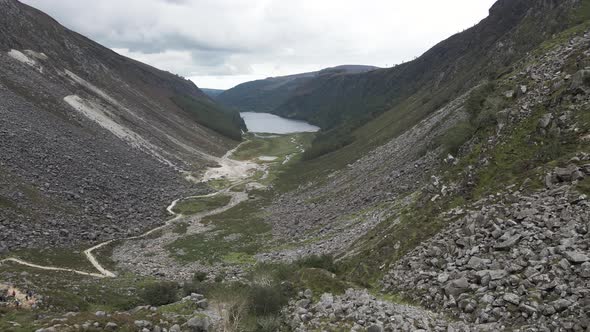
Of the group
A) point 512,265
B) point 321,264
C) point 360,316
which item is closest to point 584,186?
point 512,265

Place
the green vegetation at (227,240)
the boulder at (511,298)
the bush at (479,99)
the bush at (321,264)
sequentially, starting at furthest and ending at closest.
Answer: the green vegetation at (227,240) → the bush at (479,99) → the bush at (321,264) → the boulder at (511,298)

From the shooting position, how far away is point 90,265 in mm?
47812

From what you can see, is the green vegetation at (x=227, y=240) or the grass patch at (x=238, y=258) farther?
the green vegetation at (x=227, y=240)

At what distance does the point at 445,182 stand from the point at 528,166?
7565 mm

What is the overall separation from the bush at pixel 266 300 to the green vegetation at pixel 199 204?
56.3 meters

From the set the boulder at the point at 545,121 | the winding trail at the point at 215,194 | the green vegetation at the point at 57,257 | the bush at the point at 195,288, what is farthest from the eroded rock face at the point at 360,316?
the green vegetation at the point at 57,257

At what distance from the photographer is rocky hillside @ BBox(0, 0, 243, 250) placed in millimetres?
56656

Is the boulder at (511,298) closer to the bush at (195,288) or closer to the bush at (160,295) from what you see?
the bush at (195,288)

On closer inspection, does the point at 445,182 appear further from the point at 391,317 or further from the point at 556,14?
the point at 556,14

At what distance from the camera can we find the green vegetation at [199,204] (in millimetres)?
80188

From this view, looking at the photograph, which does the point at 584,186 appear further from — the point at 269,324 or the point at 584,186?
the point at 269,324

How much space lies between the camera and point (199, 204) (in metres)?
85.0

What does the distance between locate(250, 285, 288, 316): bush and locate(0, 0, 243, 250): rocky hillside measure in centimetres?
3468

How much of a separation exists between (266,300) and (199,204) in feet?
208
